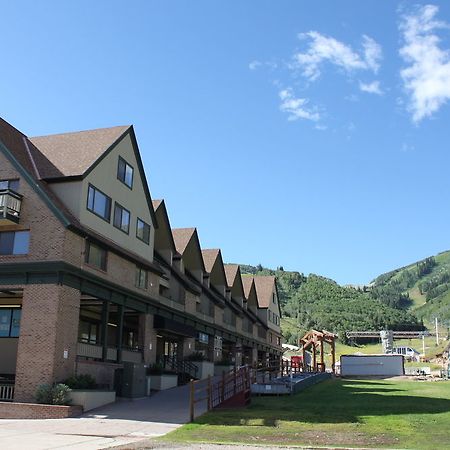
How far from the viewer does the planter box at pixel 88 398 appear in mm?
23094

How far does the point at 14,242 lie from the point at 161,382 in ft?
37.8

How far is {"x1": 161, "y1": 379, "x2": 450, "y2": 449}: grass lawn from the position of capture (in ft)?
47.6

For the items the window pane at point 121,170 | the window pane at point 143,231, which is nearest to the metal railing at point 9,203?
the window pane at point 121,170

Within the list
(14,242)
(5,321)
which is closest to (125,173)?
(14,242)

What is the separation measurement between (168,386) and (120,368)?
5.89 meters

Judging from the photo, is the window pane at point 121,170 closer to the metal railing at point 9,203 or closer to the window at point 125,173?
the window at point 125,173

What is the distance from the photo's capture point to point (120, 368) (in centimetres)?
2816

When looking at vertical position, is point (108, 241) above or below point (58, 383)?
above

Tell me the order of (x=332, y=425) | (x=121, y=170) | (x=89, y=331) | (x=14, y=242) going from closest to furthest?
(x=332, y=425)
(x=14, y=242)
(x=121, y=170)
(x=89, y=331)

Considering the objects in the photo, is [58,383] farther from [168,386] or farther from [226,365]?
[226,365]

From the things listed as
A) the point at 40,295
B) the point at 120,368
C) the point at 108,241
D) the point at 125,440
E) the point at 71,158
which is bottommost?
the point at 125,440

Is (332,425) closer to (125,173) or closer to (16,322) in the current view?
(16,322)

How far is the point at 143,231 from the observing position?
34.7 meters

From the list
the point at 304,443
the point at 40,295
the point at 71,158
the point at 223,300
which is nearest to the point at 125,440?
the point at 304,443
